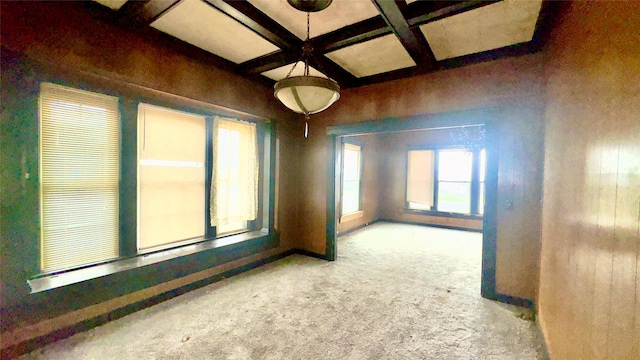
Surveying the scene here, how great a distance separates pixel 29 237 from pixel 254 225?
2339 mm

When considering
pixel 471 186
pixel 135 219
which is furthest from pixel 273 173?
pixel 471 186

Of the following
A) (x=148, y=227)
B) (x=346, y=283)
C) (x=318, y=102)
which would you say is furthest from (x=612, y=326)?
(x=148, y=227)

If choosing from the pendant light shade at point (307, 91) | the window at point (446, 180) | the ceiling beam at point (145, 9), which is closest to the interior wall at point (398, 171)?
the window at point (446, 180)

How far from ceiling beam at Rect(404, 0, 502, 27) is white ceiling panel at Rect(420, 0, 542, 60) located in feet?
0.66

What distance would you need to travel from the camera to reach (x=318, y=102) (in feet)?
6.32

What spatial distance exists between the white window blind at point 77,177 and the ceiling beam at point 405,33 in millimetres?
2609

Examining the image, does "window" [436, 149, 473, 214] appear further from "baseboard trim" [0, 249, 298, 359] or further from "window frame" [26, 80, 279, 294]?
"baseboard trim" [0, 249, 298, 359]

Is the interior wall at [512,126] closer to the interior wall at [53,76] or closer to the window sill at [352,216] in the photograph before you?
the interior wall at [53,76]

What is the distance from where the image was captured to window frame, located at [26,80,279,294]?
7.04 ft

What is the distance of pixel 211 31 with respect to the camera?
7.79 feet

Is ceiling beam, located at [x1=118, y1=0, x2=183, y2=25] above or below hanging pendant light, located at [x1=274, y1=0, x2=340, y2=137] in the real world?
above

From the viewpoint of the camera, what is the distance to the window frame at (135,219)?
2.14 metres

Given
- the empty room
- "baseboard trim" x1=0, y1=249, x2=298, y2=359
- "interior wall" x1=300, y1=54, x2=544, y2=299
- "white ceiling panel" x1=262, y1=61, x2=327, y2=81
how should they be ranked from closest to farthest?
the empty room, "baseboard trim" x1=0, y1=249, x2=298, y2=359, "interior wall" x1=300, y1=54, x2=544, y2=299, "white ceiling panel" x1=262, y1=61, x2=327, y2=81

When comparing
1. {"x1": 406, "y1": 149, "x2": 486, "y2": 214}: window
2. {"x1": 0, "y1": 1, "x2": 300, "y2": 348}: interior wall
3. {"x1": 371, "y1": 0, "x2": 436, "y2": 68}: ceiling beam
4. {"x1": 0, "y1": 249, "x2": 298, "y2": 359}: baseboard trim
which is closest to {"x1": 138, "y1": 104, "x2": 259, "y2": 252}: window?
{"x1": 0, "y1": 1, "x2": 300, "y2": 348}: interior wall
